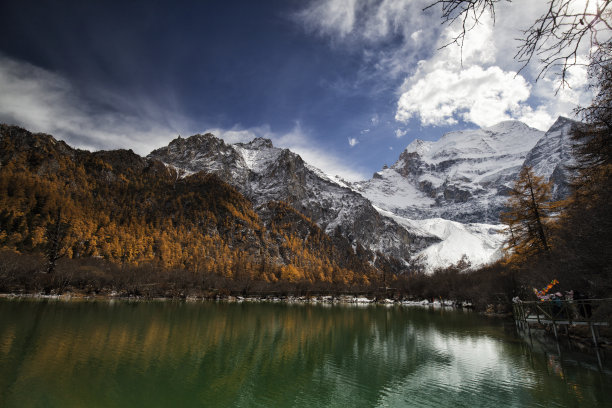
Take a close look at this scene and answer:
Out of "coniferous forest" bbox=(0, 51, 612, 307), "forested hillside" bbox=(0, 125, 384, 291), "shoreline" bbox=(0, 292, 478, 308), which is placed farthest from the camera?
"forested hillside" bbox=(0, 125, 384, 291)

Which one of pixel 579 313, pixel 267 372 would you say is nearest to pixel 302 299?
pixel 579 313

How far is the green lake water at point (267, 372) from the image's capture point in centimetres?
1090

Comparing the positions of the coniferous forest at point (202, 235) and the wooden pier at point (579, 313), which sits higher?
the coniferous forest at point (202, 235)

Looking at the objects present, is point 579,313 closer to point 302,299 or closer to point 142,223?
point 302,299

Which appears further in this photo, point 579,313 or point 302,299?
point 302,299

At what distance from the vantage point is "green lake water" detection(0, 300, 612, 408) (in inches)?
429

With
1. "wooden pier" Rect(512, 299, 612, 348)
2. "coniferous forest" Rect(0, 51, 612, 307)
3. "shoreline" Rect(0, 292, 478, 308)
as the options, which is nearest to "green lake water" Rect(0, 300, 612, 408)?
"wooden pier" Rect(512, 299, 612, 348)

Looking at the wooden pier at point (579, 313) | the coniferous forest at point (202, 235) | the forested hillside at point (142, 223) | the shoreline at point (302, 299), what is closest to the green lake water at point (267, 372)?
the wooden pier at point (579, 313)

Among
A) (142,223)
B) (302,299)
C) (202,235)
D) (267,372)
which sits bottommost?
(267,372)

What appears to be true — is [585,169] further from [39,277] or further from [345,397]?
[39,277]

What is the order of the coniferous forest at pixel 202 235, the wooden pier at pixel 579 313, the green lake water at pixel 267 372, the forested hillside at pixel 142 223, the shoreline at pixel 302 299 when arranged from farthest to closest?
the forested hillside at pixel 142 223 < the shoreline at pixel 302 299 < the coniferous forest at pixel 202 235 < the wooden pier at pixel 579 313 < the green lake water at pixel 267 372

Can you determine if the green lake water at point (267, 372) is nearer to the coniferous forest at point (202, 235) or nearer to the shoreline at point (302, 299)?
the coniferous forest at point (202, 235)

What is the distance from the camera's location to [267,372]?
15008 millimetres

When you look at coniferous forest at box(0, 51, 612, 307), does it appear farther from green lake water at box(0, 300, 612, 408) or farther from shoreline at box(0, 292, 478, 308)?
green lake water at box(0, 300, 612, 408)
